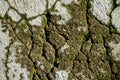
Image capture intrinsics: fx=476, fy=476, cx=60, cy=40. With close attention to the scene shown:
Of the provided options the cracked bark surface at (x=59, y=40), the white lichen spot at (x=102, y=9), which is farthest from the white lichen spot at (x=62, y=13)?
the white lichen spot at (x=102, y=9)

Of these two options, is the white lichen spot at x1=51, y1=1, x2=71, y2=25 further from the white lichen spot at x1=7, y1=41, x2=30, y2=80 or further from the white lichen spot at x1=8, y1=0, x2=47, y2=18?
the white lichen spot at x1=7, y1=41, x2=30, y2=80

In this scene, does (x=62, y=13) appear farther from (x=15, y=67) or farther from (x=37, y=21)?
(x=15, y=67)

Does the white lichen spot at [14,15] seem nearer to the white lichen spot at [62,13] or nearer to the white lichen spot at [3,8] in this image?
the white lichen spot at [3,8]

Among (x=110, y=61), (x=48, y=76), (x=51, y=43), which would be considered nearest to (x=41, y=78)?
(x=48, y=76)

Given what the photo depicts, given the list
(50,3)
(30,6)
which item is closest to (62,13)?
(50,3)

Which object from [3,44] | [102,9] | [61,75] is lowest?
[61,75]

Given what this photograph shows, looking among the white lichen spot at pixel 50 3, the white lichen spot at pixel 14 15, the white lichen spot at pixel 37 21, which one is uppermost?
the white lichen spot at pixel 50 3

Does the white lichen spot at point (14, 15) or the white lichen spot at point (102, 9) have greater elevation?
the white lichen spot at point (102, 9)
